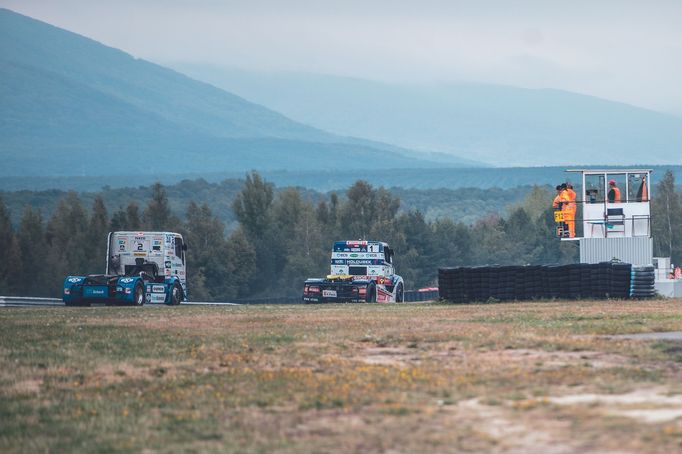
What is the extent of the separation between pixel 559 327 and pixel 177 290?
33905 mm

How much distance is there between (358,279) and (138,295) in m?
15.2

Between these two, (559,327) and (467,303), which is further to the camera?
(467,303)

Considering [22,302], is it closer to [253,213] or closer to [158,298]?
[158,298]

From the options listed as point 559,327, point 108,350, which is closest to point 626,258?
point 559,327

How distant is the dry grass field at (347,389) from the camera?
651 inches

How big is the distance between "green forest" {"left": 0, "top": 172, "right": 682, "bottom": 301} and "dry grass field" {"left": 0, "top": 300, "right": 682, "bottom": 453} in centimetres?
10557

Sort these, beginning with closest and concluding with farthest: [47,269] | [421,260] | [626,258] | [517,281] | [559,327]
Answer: [559,327], [517,281], [626,258], [47,269], [421,260]

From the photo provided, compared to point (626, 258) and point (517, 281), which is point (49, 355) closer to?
point (517, 281)

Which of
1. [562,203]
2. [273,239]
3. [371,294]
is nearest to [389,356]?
[562,203]

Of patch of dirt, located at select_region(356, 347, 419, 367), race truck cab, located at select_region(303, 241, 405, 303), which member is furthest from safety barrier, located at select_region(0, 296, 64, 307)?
patch of dirt, located at select_region(356, 347, 419, 367)

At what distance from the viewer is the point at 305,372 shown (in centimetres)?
2314

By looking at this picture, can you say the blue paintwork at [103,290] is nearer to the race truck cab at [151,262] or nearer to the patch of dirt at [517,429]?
the race truck cab at [151,262]

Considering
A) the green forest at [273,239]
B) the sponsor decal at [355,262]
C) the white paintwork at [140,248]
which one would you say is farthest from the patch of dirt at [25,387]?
the green forest at [273,239]

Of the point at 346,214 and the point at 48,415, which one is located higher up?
the point at 346,214
